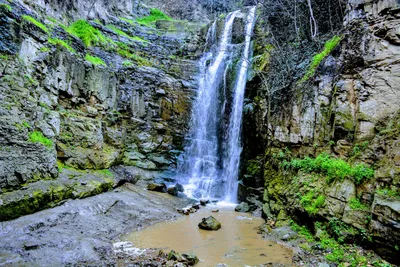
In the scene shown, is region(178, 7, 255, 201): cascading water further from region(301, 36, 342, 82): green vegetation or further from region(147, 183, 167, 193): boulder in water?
region(301, 36, 342, 82): green vegetation

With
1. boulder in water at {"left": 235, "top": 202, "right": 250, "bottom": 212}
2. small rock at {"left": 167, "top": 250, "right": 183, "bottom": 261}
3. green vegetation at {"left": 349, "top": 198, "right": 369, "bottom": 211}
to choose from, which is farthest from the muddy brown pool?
green vegetation at {"left": 349, "top": 198, "right": 369, "bottom": 211}

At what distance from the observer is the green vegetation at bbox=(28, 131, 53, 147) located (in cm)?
976

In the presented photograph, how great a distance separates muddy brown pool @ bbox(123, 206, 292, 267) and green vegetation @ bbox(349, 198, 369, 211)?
222 centimetres

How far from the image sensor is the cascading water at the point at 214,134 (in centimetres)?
1628

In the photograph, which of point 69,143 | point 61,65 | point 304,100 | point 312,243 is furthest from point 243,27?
point 312,243

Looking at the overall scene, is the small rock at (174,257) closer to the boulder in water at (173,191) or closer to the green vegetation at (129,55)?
the boulder in water at (173,191)

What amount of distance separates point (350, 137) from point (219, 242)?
570cm

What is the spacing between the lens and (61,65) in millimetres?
13039

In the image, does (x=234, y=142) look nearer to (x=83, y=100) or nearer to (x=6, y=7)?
(x=83, y=100)

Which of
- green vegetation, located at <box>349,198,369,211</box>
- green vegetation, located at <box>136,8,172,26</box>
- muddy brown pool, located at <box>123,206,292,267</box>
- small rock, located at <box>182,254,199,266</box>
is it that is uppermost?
green vegetation, located at <box>136,8,172,26</box>

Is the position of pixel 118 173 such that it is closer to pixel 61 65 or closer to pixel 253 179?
pixel 61 65

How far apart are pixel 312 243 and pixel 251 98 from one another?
10456mm

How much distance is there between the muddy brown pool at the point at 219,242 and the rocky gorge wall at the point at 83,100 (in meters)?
4.23

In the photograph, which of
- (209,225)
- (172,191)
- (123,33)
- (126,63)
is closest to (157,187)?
(172,191)
